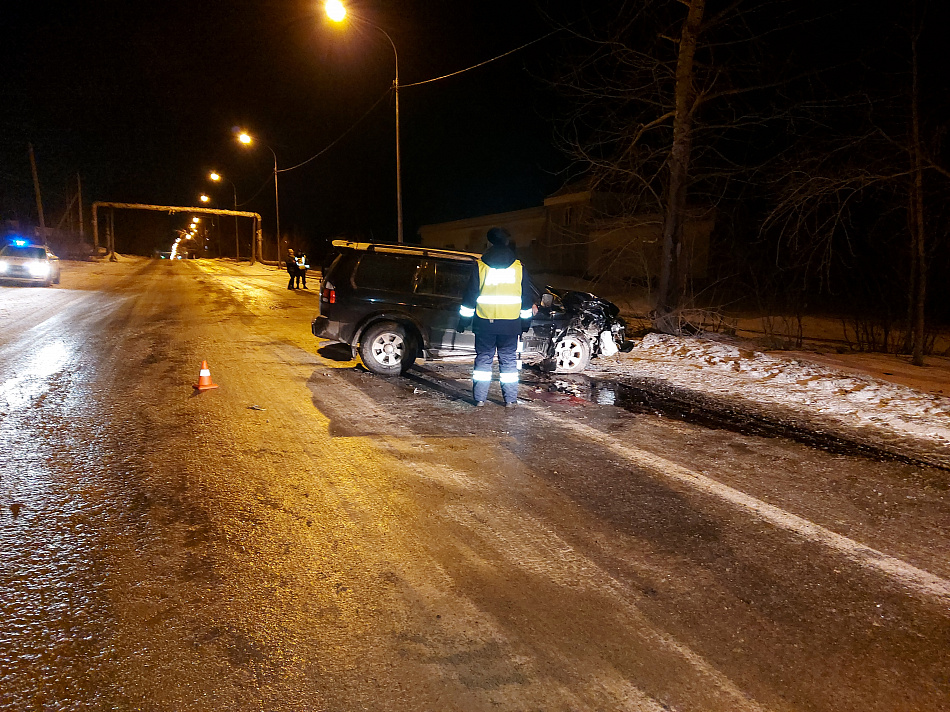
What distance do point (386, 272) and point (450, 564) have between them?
5769 millimetres

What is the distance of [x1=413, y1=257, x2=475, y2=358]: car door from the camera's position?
8.71 metres

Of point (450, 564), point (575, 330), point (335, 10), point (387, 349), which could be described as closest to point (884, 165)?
point (575, 330)

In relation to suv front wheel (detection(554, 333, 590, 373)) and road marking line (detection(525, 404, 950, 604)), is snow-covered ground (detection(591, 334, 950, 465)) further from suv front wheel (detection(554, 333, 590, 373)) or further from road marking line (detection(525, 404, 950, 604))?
road marking line (detection(525, 404, 950, 604))

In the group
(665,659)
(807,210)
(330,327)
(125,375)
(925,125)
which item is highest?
(925,125)

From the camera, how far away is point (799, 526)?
421 cm

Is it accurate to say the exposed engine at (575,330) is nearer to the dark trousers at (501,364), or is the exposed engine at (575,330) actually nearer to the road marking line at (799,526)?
the dark trousers at (501,364)

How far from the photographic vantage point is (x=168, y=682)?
2.58 m

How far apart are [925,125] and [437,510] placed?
10104mm

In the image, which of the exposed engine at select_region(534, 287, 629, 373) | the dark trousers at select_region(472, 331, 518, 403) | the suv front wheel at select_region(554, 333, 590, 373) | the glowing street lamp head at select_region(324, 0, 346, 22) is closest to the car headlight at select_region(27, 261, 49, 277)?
the glowing street lamp head at select_region(324, 0, 346, 22)

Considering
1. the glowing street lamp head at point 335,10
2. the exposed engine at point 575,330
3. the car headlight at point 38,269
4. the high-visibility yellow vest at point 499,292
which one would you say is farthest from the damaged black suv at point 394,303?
the car headlight at point 38,269

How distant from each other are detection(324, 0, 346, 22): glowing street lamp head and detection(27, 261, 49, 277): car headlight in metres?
14.6

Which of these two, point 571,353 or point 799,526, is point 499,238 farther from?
point 799,526

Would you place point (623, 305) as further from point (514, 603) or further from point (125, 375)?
point (514, 603)

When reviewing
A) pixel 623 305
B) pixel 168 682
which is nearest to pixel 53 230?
pixel 623 305
